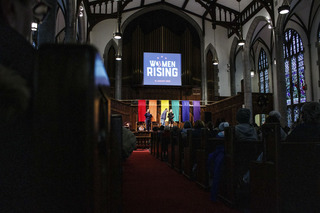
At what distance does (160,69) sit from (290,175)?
12.6 metres

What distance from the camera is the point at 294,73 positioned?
14180 mm

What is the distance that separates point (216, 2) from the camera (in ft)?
44.8

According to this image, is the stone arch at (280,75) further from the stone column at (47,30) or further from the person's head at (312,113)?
the stone column at (47,30)

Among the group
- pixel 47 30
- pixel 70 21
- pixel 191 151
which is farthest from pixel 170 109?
pixel 191 151

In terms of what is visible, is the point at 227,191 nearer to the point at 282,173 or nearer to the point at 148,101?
the point at 282,173

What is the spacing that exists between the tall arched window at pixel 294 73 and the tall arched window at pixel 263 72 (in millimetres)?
1908

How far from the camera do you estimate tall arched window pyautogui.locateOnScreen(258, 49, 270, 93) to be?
54.2ft

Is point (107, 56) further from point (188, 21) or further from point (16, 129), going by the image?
point (16, 129)

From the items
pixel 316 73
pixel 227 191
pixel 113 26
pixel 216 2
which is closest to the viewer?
pixel 227 191

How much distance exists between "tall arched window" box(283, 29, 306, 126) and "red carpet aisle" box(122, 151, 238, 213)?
11.4 metres

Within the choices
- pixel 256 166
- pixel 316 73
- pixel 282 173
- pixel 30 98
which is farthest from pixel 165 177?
pixel 316 73

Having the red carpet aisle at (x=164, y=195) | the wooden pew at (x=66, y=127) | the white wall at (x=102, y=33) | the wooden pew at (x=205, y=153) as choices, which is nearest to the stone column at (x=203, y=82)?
the white wall at (x=102, y=33)

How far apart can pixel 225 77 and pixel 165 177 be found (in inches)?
484

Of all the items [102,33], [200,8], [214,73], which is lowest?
[214,73]
